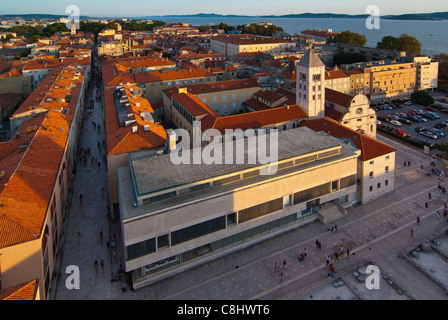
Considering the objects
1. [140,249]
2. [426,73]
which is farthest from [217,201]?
[426,73]

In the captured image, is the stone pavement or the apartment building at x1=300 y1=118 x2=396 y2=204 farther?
the apartment building at x1=300 y1=118 x2=396 y2=204

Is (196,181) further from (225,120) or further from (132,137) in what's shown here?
(225,120)

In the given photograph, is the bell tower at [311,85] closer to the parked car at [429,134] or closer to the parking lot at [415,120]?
the parking lot at [415,120]

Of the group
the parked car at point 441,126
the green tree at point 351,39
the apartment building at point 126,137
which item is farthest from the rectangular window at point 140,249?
the green tree at point 351,39

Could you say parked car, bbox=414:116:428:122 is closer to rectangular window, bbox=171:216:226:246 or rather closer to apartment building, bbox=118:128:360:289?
apartment building, bbox=118:128:360:289

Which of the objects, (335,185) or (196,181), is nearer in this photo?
(196,181)

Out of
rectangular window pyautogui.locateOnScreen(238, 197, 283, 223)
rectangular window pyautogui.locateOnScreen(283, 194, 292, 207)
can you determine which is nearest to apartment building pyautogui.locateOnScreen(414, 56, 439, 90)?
rectangular window pyautogui.locateOnScreen(283, 194, 292, 207)
